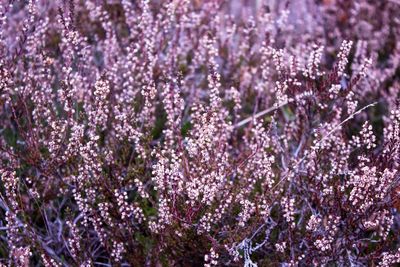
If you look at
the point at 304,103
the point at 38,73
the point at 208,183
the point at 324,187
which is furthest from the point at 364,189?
the point at 38,73

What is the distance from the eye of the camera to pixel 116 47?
4.09m

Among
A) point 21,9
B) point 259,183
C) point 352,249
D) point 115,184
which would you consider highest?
point 21,9

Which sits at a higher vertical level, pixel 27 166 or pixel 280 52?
pixel 280 52

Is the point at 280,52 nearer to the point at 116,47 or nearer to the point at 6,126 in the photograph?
the point at 116,47

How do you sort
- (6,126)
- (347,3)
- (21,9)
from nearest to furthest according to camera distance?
(6,126)
(21,9)
(347,3)

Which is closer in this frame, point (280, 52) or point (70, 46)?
point (280, 52)

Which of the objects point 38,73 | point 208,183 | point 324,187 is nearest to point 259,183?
point 324,187

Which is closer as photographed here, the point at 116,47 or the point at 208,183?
the point at 208,183

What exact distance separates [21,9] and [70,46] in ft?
4.85

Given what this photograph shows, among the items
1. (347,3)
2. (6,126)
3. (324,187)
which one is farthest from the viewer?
(347,3)

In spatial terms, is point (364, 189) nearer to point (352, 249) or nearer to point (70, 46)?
point (352, 249)

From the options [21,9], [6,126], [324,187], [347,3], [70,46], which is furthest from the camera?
[347,3]

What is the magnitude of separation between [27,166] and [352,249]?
201 cm

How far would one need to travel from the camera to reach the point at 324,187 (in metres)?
3.19
